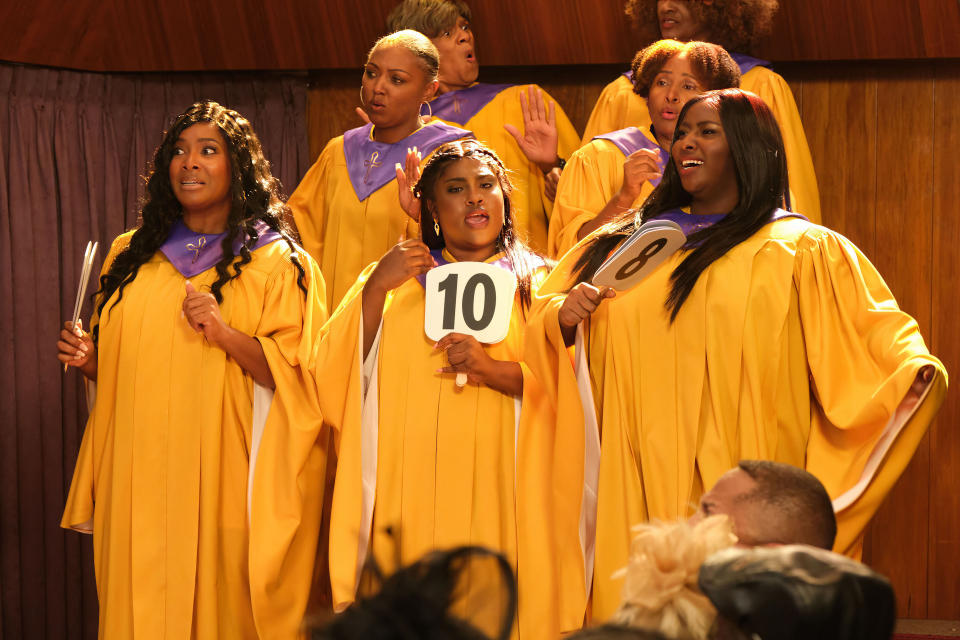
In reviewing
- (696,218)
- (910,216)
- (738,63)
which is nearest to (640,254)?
(696,218)

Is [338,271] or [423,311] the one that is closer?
[423,311]

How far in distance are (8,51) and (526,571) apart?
322 cm

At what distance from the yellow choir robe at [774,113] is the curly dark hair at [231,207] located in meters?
1.29

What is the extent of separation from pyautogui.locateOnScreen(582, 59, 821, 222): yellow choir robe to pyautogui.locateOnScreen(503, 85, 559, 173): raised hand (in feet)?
0.47

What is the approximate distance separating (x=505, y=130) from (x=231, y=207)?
51.0 inches

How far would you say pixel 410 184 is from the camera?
398 cm

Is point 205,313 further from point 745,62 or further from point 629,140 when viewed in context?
point 745,62

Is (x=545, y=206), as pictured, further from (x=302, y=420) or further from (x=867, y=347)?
(x=867, y=347)

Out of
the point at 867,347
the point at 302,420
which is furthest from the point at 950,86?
the point at 302,420

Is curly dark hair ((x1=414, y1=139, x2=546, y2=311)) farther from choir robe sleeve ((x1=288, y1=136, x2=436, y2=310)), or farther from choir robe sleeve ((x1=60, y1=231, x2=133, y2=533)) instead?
choir robe sleeve ((x1=60, y1=231, x2=133, y2=533))

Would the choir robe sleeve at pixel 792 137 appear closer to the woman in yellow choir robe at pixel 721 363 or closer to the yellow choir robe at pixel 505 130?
the yellow choir robe at pixel 505 130

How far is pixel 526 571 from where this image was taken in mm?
3451

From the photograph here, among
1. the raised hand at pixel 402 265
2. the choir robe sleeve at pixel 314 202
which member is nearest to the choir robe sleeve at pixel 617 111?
the choir robe sleeve at pixel 314 202

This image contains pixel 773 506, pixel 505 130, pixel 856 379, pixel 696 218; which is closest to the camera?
pixel 773 506
